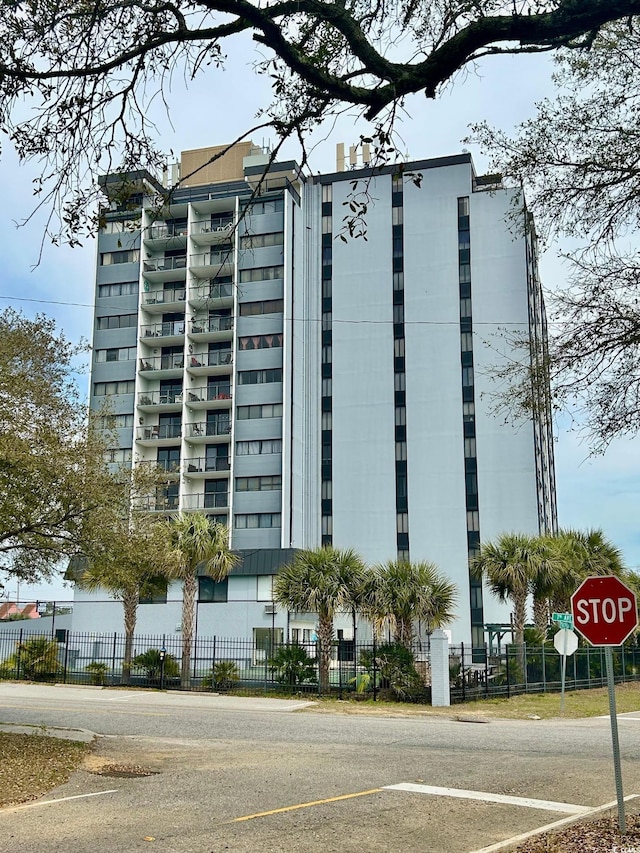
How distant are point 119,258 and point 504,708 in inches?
1828

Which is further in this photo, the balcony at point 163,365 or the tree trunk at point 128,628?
the balcony at point 163,365

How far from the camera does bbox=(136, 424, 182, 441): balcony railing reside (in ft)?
197

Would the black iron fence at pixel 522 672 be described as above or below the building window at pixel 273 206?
below

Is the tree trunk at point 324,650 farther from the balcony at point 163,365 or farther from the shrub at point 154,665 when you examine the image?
the balcony at point 163,365

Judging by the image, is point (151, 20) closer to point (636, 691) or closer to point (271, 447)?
point (636, 691)

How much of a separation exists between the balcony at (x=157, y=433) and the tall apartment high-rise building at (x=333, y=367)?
0.35ft

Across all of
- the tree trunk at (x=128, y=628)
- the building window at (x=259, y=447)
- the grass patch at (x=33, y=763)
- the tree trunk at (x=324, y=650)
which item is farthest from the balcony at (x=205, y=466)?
the grass patch at (x=33, y=763)

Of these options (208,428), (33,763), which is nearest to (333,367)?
(208,428)

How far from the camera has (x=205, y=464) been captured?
59.2m

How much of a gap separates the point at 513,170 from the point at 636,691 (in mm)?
30483

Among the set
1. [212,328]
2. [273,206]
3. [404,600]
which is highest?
[273,206]

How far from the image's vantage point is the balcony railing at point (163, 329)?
60.8 meters

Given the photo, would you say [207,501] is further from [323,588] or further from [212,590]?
[323,588]

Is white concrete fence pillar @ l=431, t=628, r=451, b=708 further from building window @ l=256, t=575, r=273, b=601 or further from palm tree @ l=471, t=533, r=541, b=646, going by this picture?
building window @ l=256, t=575, r=273, b=601
